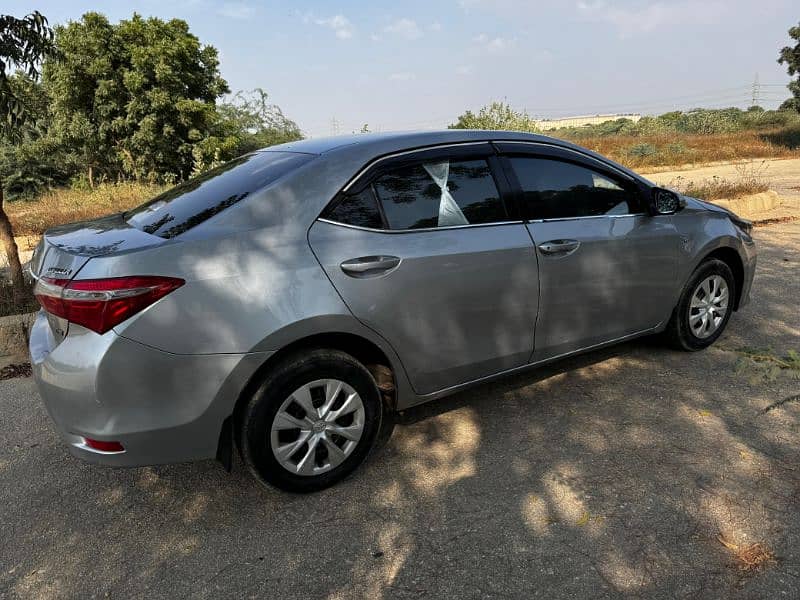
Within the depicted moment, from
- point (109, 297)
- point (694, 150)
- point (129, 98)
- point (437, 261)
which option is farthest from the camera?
point (694, 150)

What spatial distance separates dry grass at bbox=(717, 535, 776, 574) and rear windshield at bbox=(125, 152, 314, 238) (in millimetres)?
2466

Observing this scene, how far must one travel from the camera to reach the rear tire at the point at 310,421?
2.48 m

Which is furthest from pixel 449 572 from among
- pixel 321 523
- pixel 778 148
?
pixel 778 148

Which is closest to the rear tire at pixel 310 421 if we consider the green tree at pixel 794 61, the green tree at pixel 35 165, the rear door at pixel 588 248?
the rear door at pixel 588 248

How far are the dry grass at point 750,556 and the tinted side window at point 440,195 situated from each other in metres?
1.80

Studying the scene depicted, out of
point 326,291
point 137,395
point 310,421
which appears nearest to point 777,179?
point 326,291

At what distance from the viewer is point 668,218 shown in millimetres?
3795

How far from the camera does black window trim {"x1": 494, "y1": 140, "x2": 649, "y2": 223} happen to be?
3.19 metres

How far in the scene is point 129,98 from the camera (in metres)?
23.5

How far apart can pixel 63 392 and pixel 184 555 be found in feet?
2.72

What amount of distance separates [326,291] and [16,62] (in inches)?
187

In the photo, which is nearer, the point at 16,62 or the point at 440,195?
the point at 440,195

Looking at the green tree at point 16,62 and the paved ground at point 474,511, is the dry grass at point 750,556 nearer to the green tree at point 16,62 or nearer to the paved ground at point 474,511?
the paved ground at point 474,511

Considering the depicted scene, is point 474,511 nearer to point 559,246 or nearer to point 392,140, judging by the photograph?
point 559,246
